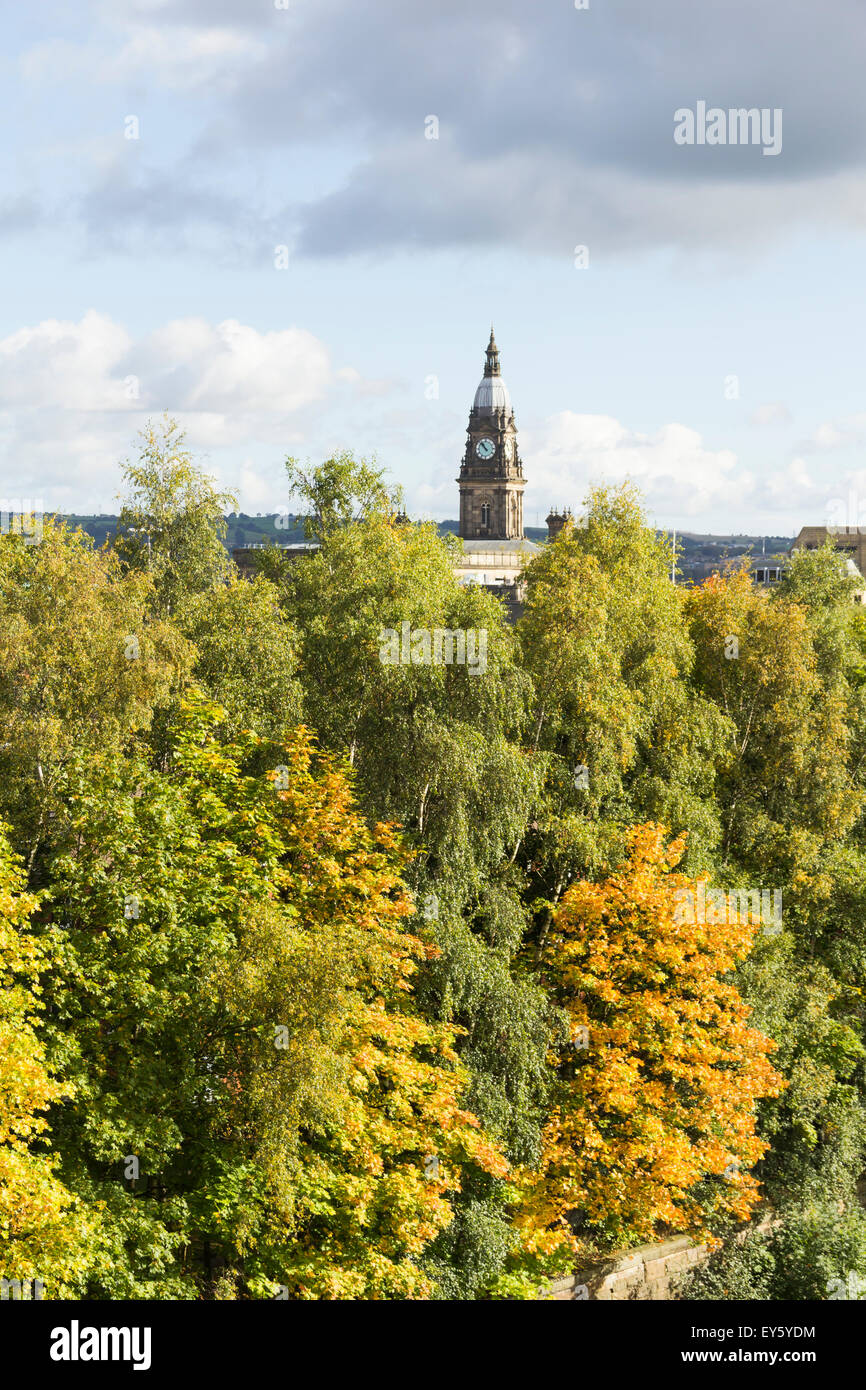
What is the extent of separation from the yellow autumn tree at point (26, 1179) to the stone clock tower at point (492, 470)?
516ft

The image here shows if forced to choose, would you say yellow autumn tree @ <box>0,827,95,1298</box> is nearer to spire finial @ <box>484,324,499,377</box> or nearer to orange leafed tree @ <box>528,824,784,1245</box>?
orange leafed tree @ <box>528,824,784,1245</box>

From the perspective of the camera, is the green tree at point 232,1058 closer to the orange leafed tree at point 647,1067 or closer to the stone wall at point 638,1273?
the orange leafed tree at point 647,1067

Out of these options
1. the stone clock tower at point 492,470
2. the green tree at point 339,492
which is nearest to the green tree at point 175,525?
the green tree at point 339,492

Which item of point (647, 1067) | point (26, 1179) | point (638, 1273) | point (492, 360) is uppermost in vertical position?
point (492, 360)

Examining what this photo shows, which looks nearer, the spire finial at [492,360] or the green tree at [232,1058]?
the green tree at [232,1058]

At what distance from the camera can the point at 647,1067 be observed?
36.3 m

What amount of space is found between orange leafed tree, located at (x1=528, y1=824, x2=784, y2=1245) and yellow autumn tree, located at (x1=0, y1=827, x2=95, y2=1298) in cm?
1402

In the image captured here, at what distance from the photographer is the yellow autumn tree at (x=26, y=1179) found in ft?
69.0

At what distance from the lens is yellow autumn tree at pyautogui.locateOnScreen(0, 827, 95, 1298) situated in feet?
69.0

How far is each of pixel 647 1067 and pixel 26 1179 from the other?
19.3m

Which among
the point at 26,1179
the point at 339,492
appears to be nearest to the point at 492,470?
the point at 339,492

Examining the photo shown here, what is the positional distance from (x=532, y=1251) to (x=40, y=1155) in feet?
43.5

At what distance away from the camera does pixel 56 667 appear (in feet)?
95.2

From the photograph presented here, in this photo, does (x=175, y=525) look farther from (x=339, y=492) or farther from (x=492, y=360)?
(x=492, y=360)
